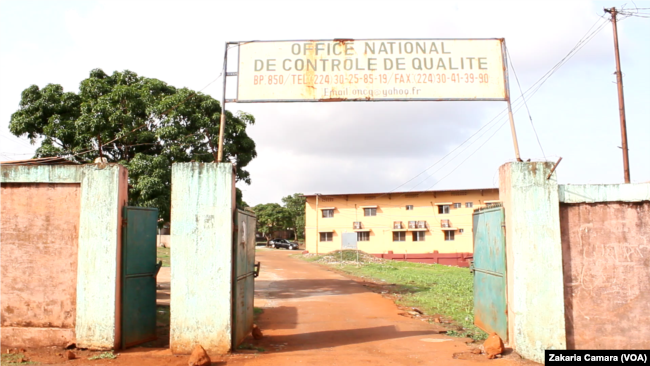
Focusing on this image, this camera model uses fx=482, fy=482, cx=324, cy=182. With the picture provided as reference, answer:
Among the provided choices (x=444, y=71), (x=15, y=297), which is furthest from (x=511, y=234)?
(x=15, y=297)

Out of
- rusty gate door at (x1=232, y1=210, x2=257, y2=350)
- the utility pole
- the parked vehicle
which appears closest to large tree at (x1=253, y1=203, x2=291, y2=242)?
the parked vehicle

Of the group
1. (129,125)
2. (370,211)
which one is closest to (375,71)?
(129,125)

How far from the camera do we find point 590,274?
6.82 meters

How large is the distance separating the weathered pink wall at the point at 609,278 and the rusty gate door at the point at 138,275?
21.0 feet

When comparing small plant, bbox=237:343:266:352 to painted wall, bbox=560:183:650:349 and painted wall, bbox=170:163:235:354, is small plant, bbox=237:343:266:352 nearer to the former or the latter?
painted wall, bbox=170:163:235:354

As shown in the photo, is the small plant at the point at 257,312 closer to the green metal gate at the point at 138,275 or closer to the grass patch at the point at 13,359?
the green metal gate at the point at 138,275

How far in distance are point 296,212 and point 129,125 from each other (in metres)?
56.2

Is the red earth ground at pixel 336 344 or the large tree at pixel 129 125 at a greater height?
the large tree at pixel 129 125

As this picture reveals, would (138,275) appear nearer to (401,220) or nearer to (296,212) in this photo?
(401,220)

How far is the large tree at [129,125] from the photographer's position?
46.9ft

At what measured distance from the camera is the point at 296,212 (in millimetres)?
70562

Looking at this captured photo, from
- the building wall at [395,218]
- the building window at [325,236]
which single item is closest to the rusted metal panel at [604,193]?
the building wall at [395,218]

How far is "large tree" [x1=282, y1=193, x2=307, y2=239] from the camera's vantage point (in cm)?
6875

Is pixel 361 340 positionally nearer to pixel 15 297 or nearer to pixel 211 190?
pixel 211 190
